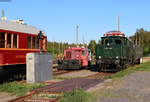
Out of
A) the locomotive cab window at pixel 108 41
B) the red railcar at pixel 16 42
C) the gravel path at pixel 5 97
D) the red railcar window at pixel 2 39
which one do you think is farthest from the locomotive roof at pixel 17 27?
the locomotive cab window at pixel 108 41

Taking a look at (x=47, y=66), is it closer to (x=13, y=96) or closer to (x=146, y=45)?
(x=13, y=96)

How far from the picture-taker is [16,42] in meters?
15.2

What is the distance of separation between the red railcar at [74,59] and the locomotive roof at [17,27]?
8.16 m

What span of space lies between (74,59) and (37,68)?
10.9 meters

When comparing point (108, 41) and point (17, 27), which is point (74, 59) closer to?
point (108, 41)

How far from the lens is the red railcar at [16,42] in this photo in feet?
45.9

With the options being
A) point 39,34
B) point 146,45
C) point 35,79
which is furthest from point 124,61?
point 146,45

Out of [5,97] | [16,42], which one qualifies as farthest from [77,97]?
[16,42]

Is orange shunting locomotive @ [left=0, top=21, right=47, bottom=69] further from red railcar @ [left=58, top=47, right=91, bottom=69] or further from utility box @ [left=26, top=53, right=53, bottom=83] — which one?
red railcar @ [left=58, top=47, right=91, bottom=69]

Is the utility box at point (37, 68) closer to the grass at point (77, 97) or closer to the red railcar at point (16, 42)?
the red railcar at point (16, 42)

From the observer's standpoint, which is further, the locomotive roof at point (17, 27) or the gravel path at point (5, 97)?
the locomotive roof at point (17, 27)

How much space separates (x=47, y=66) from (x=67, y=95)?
6.69 meters

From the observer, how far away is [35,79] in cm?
1488

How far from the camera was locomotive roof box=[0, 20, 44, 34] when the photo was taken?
14.2 m
